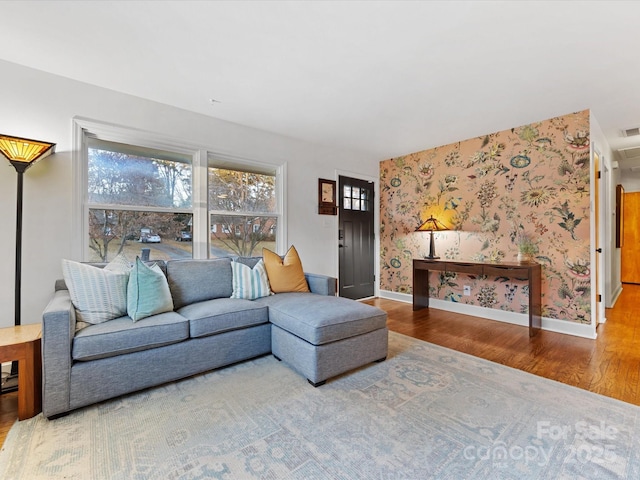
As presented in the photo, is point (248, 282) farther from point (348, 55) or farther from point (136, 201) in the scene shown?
point (348, 55)

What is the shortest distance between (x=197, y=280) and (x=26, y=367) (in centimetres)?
119

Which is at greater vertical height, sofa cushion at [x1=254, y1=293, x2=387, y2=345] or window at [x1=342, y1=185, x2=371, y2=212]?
window at [x1=342, y1=185, x2=371, y2=212]

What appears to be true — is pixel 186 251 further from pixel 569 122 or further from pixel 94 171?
pixel 569 122

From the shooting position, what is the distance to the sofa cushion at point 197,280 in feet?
8.34

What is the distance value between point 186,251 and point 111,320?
3.91ft

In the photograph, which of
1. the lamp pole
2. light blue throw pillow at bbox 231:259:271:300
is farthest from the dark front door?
the lamp pole

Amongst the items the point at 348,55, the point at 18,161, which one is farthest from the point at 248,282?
the point at 348,55

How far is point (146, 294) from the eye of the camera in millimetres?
2135

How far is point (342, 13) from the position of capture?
5.67 ft

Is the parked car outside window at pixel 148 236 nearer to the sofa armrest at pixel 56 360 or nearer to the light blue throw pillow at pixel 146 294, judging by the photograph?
the light blue throw pillow at pixel 146 294

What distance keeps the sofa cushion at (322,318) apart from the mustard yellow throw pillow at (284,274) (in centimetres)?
34

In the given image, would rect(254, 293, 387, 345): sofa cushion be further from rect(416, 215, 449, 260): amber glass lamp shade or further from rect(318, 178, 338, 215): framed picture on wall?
rect(416, 215, 449, 260): amber glass lamp shade

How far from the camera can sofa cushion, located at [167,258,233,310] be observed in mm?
2541

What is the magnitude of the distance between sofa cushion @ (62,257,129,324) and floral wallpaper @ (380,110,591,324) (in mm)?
3801
